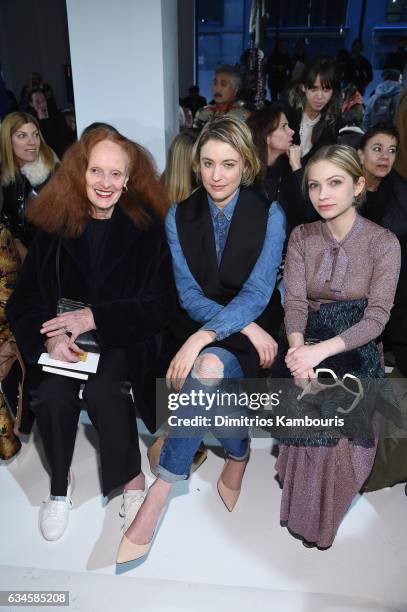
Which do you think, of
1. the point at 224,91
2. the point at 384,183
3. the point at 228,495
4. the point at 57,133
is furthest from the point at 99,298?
the point at 57,133

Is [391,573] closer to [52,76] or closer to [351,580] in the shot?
[351,580]

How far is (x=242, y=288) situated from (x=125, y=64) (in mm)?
1654

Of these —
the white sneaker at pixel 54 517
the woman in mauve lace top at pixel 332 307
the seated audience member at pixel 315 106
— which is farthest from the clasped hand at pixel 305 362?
the seated audience member at pixel 315 106

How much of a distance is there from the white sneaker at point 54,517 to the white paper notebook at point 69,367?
57cm

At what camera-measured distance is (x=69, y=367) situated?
2.15 m

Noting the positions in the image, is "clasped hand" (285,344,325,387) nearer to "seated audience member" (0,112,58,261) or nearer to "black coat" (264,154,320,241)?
"black coat" (264,154,320,241)

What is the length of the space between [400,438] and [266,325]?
762mm

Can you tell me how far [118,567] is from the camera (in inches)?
79.0

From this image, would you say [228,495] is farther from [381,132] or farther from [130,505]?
[381,132]

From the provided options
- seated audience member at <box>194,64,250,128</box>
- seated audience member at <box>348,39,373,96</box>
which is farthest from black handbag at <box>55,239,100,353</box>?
seated audience member at <box>348,39,373,96</box>

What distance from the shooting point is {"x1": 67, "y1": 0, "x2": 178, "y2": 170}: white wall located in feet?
9.61

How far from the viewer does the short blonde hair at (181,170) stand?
9.07ft

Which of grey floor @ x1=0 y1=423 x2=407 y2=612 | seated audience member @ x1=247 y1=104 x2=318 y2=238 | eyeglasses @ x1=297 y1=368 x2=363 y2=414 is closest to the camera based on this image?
grey floor @ x1=0 y1=423 x2=407 y2=612

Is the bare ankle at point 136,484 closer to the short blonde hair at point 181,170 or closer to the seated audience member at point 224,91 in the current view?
the short blonde hair at point 181,170
